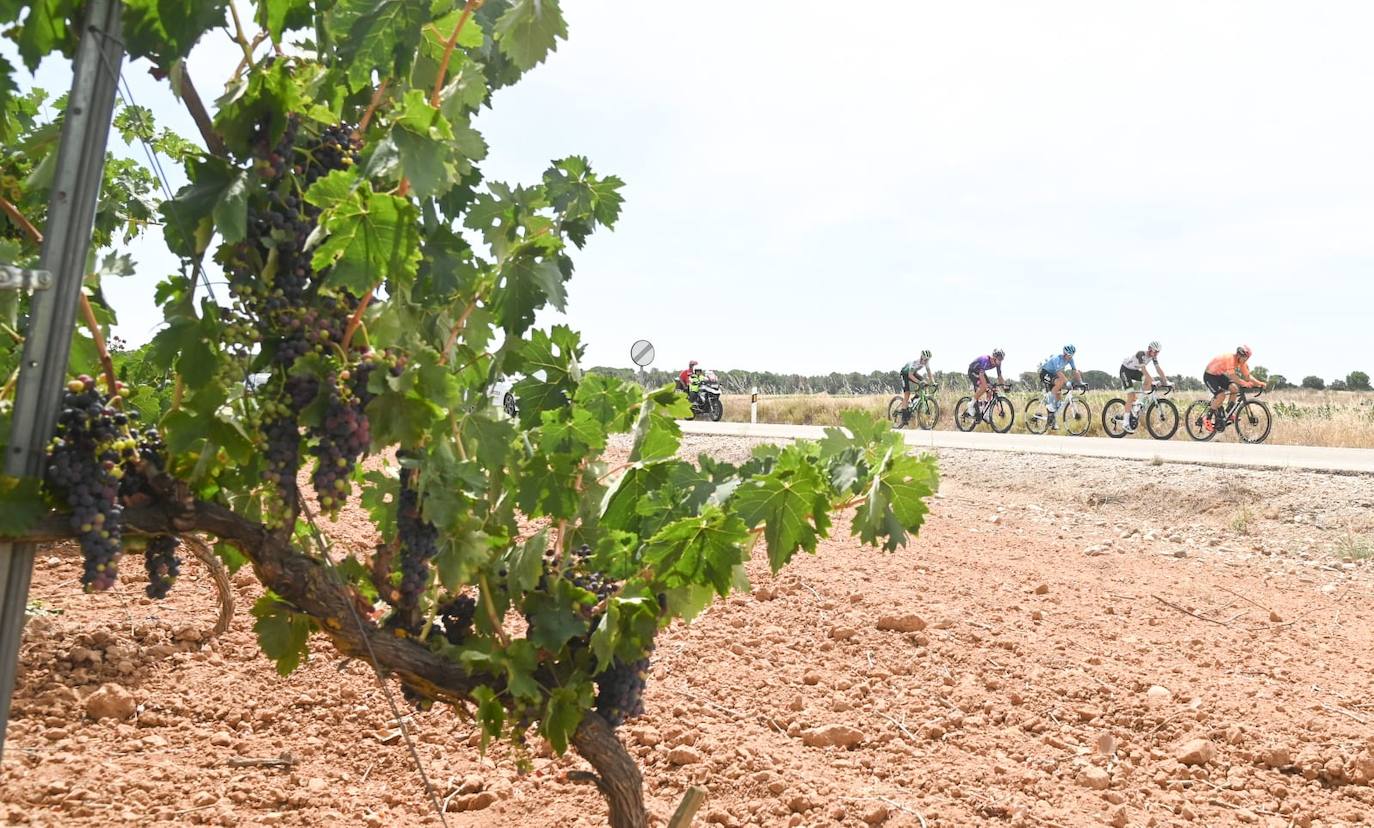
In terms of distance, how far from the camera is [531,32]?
180 centimetres

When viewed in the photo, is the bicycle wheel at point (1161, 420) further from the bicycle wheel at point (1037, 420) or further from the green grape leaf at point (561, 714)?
the green grape leaf at point (561, 714)

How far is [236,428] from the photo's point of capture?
1.68 metres

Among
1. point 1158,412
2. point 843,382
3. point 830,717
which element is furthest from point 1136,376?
point 843,382

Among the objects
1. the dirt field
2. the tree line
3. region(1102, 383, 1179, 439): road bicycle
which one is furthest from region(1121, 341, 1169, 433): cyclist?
the tree line

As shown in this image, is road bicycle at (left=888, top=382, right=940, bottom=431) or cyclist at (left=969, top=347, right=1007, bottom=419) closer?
cyclist at (left=969, top=347, right=1007, bottom=419)

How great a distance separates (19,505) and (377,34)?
878mm

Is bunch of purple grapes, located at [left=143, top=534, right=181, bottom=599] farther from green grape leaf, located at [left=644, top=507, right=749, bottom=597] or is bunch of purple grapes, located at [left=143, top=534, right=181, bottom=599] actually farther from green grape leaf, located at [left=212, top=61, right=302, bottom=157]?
green grape leaf, located at [left=644, top=507, right=749, bottom=597]

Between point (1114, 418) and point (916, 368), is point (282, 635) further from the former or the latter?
point (916, 368)

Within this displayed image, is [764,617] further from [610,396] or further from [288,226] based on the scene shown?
[288,226]

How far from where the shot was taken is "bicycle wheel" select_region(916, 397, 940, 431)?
19794mm

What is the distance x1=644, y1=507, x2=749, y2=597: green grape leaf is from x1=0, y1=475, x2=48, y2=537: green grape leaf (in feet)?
3.09

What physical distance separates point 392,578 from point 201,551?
0.69m

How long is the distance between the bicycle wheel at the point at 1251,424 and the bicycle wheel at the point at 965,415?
189 inches

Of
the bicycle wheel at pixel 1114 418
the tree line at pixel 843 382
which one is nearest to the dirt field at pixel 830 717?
the bicycle wheel at pixel 1114 418
